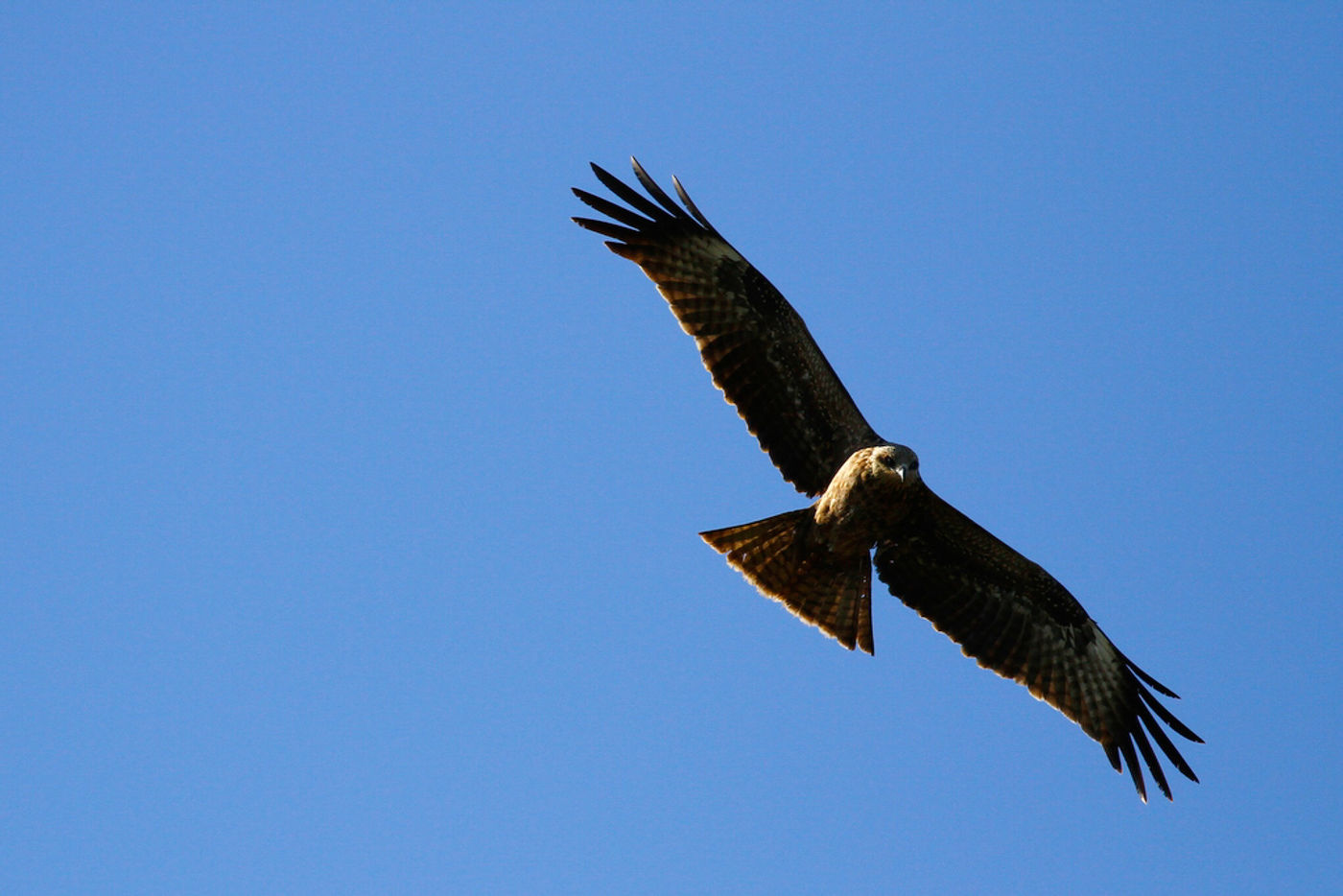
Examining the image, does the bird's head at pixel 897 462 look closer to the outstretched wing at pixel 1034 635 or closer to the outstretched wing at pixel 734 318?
the outstretched wing at pixel 734 318

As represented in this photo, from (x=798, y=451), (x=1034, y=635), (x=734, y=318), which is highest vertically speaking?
(x=734, y=318)

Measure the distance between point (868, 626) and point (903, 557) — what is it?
70 centimetres

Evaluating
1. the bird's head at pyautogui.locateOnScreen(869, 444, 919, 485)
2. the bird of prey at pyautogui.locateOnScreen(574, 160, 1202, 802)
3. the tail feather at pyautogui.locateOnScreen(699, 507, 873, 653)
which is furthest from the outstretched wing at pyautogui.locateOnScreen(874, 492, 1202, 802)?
the bird's head at pyautogui.locateOnScreen(869, 444, 919, 485)

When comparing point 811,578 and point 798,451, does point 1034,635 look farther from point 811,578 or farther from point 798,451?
point 798,451

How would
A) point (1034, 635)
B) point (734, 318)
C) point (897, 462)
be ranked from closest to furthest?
point (897, 462) < point (734, 318) < point (1034, 635)

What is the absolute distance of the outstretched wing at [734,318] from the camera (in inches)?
334

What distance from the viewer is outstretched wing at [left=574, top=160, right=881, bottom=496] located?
848cm

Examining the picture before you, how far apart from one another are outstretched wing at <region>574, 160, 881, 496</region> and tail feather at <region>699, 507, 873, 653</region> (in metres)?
0.54

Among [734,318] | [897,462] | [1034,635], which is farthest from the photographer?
[1034,635]

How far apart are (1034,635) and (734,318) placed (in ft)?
10.3

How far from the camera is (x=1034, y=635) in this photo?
9242 mm

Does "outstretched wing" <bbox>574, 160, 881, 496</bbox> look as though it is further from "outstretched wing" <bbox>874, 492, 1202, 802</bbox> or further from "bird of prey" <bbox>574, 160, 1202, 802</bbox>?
"outstretched wing" <bbox>874, 492, 1202, 802</bbox>

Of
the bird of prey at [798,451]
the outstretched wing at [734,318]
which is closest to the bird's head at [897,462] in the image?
the bird of prey at [798,451]

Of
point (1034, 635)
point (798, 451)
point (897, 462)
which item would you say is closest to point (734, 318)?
point (798, 451)
